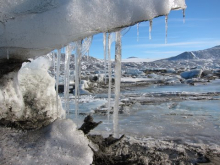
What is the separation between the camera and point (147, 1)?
1.80m

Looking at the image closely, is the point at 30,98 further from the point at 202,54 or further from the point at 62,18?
the point at 202,54

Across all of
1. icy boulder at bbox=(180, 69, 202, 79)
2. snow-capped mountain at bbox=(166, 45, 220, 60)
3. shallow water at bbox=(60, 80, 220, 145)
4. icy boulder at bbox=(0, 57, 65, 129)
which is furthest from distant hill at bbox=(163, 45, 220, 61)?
icy boulder at bbox=(0, 57, 65, 129)

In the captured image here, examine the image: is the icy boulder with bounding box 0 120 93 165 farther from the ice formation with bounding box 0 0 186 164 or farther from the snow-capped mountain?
the snow-capped mountain

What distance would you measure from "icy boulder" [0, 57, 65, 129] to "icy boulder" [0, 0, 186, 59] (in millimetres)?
752

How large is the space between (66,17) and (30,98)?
191 centimetres

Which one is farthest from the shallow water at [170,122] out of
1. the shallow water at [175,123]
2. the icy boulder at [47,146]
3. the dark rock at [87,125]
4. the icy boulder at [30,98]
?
the icy boulder at [47,146]

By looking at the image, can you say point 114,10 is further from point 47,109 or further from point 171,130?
point 171,130

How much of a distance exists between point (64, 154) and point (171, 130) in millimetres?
3263

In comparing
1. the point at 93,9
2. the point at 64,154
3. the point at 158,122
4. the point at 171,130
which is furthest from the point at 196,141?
the point at 93,9

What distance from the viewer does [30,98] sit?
333 cm

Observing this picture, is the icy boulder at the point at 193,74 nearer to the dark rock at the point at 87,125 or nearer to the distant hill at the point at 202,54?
the dark rock at the point at 87,125

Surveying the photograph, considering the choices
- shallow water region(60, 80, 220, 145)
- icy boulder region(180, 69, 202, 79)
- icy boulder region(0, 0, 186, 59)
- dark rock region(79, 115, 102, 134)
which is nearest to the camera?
icy boulder region(0, 0, 186, 59)

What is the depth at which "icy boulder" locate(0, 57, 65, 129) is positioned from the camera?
2496 millimetres

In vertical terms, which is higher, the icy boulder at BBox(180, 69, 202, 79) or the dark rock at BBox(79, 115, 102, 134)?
the icy boulder at BBox(180, 69, 202, 79)
